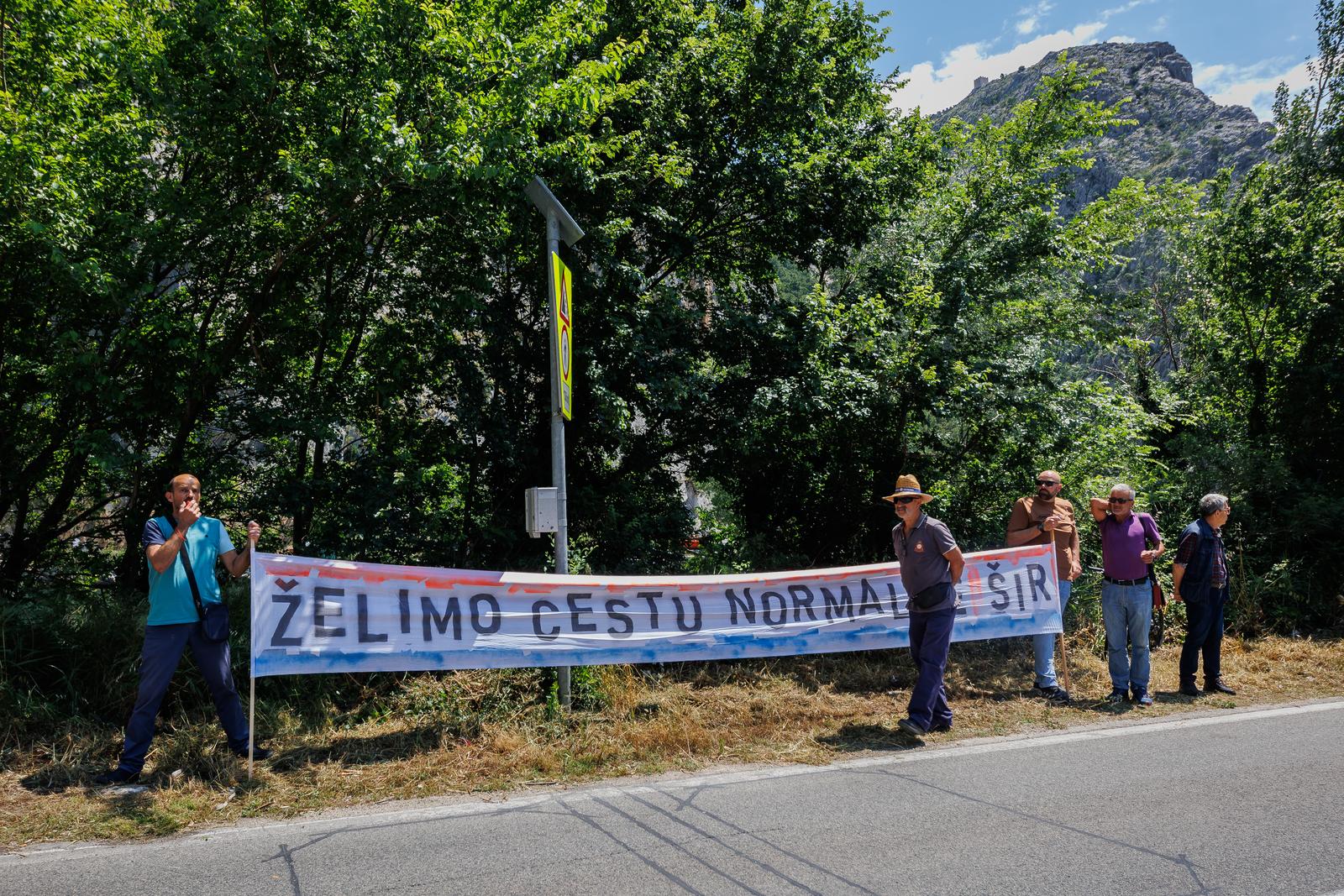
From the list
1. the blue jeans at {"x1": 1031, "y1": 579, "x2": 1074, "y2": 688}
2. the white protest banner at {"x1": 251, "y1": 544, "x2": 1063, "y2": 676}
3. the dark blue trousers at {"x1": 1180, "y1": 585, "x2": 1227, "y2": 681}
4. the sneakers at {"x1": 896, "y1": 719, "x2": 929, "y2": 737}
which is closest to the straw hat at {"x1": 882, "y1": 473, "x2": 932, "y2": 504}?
the white protest banner at {"x1": 251, "y1": 544, "x2": 1063, "y2": 676}

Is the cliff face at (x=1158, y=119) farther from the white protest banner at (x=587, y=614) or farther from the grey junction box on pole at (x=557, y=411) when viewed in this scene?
the grey junction box on pole at (x=557, y=411)

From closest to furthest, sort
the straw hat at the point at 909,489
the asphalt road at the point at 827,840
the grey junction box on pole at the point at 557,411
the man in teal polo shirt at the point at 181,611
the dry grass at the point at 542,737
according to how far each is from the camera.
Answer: the asphalt road at the point at 827,840 → the dry grass at the point at 542,737 → the man in teal polo shirt at the point at 181,611 → the straw hat at the point at 909,489 → the grey junction box on pole at the point at 557,411

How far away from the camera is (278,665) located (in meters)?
5.66

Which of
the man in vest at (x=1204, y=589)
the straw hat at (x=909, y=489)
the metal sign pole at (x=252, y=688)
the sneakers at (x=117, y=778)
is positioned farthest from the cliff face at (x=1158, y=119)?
the sneakers at (x=117, y=778)

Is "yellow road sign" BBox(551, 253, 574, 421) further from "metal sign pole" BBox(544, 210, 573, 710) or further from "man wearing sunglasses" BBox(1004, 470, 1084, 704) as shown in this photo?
"man wearing sunglasses" BBox(1004, 470, 1084, 704)

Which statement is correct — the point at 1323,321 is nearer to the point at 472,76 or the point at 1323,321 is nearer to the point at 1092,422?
the point at 1092,422

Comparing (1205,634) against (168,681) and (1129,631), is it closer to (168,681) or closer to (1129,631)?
(1129,631)

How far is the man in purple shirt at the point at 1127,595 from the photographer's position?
749cm

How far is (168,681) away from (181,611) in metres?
0.44

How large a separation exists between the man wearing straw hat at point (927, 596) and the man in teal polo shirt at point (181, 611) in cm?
469

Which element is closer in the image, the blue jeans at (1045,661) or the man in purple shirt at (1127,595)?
the man in purple shirt at (1127,595)

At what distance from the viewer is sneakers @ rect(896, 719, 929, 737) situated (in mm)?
6328

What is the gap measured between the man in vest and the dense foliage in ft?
7.61

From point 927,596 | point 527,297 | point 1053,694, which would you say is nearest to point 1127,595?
point 1053,694
